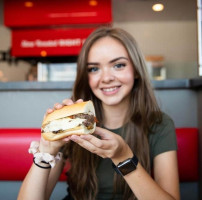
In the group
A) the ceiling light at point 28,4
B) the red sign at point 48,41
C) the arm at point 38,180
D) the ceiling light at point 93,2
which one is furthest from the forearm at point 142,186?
the ceiling light at point 28,4

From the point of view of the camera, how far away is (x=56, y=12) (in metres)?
5.15

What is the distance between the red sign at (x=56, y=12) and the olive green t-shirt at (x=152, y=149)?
154 inches

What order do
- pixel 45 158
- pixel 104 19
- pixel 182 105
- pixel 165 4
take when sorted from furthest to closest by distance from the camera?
pixel 165 4
pixel 104 19
pixel 182 105
pixel 45 158

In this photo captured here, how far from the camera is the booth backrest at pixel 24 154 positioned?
1943mm

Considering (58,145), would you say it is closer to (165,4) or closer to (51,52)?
(51,52)

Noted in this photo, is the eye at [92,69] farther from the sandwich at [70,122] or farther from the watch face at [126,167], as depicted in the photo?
the watch face at [126,167]

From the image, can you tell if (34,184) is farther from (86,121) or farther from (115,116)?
(115,116)

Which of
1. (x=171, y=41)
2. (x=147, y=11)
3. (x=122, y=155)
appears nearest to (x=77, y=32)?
(x=147, y=11)

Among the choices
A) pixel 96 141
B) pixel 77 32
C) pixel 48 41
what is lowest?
pixel 96 141

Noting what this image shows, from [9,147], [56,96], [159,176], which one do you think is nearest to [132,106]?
[159,176]

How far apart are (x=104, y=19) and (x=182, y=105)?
3.35 m

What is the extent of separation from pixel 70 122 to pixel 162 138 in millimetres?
577

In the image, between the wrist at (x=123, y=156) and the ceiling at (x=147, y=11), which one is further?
the ceiling at (x=147, y=11)

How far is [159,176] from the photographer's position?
56.9 inches
